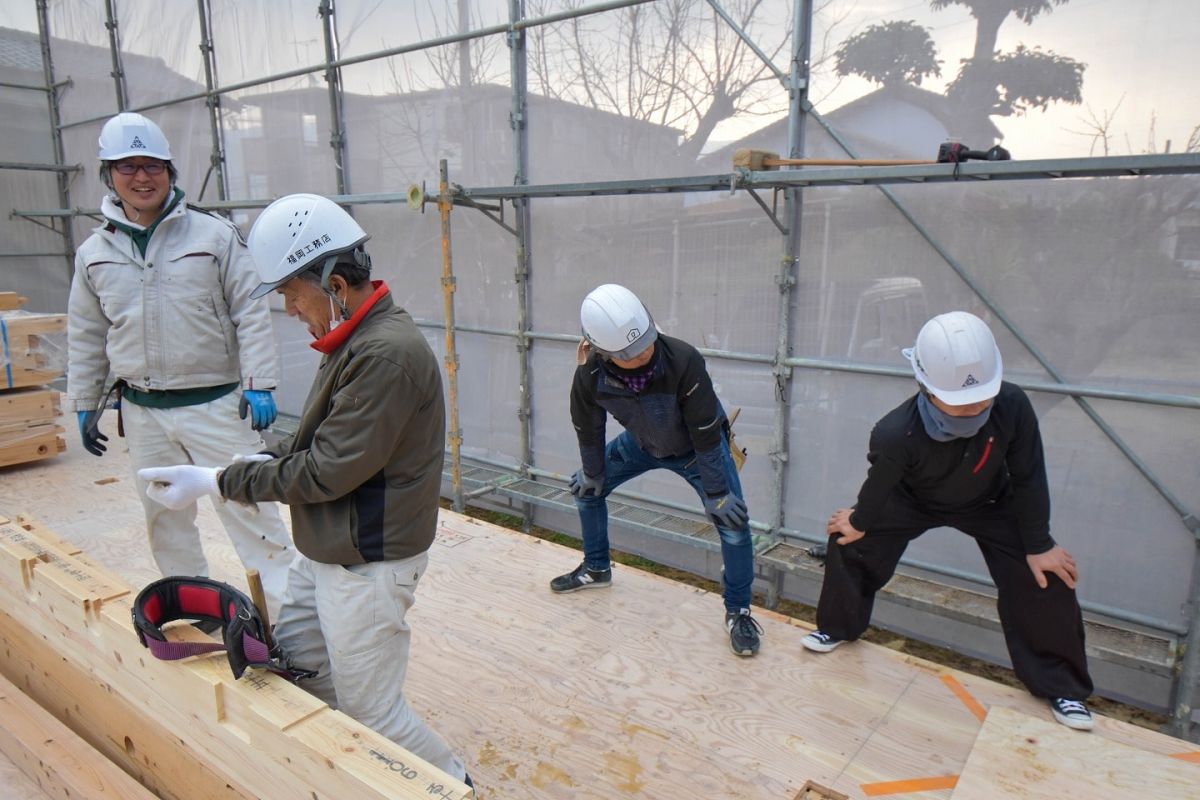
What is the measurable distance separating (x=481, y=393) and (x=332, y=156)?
92.0 inches

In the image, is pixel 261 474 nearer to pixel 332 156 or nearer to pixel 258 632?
pixel 258 632

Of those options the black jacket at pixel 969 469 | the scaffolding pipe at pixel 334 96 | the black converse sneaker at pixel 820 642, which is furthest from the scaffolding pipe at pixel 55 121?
the black jacket at pixel 969 469

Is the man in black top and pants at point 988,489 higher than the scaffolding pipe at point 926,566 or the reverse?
higher

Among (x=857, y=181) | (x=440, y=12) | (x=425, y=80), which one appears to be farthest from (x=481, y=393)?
(x=857, y=181)

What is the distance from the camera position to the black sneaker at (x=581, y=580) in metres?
3.08

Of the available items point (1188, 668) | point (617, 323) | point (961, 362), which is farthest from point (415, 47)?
point (1188, 668)

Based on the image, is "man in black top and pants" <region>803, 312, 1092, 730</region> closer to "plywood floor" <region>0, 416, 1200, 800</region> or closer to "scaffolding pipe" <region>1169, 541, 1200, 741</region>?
"plywood floor" <region>0, 416, 1200, 800</region>

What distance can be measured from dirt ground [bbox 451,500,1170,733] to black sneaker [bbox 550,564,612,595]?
1227 mm

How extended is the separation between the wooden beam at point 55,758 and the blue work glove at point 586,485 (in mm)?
1718

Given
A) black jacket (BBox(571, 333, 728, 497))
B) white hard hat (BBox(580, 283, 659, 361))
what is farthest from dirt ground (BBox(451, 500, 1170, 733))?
white hard hat (BBox(580, 283, 659, 361))

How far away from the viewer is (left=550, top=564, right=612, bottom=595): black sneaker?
3080mm

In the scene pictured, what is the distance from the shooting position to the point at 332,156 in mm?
5863

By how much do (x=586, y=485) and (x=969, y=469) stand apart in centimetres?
143

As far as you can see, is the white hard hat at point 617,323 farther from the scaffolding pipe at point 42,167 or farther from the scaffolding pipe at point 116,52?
the scaffolding pipe at point 42,167
